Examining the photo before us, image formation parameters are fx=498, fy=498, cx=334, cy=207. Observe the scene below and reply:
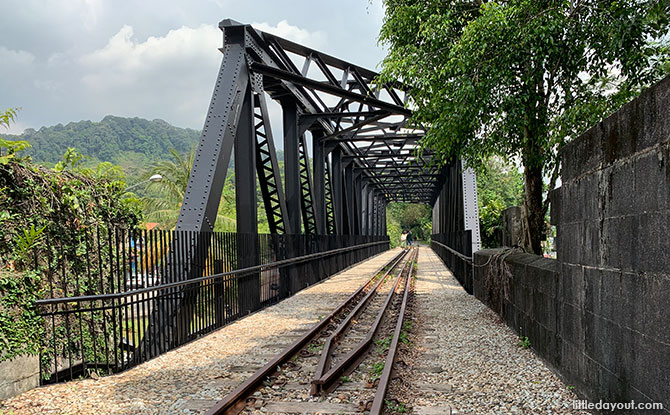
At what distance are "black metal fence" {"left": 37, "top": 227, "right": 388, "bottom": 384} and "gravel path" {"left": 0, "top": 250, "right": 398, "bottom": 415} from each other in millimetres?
307

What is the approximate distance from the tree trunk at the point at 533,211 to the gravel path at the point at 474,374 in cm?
151

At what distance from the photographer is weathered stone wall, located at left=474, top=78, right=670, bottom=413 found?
124 inches

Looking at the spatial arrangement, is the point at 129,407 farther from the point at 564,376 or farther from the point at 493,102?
the point at 493,102

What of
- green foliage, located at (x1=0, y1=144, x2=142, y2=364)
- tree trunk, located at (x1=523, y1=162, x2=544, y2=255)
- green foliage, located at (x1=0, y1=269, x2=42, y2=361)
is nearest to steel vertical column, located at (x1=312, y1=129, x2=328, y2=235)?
tree trunk, located at (x1=523, y1=162, x2=544, y2=255)

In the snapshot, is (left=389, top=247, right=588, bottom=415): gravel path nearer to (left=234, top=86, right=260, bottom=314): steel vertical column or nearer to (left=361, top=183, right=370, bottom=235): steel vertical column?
(left=234, top=86, right=260, bottom=314): steel vertical column

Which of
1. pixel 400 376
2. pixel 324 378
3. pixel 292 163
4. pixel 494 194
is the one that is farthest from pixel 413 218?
pixel 324 378

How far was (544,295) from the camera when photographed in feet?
19.2

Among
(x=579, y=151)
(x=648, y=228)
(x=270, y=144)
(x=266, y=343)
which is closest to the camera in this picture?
(x=648, y=228)

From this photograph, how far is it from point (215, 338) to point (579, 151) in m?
5.68

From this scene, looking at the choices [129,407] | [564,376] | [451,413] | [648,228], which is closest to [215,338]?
[129,407]

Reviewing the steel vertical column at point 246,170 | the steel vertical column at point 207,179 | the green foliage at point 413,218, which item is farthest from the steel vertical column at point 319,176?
the green foliage at point 413,218

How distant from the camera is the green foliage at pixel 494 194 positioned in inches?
606

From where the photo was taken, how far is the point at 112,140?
94.9 m

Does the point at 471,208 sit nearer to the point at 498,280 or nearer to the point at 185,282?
the point at 498,280
